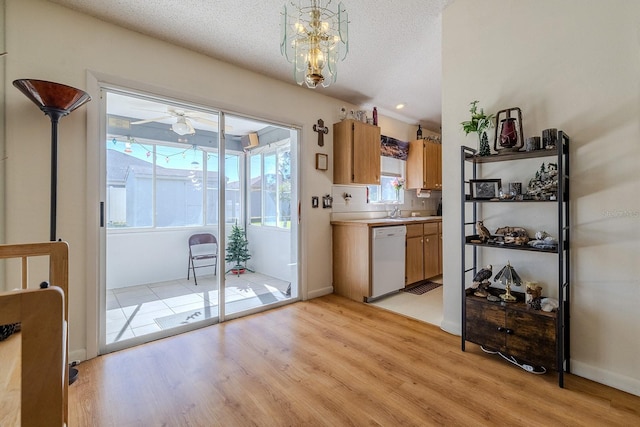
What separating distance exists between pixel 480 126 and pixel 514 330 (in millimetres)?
1488

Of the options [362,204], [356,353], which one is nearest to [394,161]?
[362,204]

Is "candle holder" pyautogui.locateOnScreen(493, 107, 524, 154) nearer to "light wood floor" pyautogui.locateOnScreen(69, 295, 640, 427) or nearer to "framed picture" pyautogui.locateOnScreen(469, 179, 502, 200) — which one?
"framed picture" pyautogui.locateOnScreen(469, 179, 502, 200)

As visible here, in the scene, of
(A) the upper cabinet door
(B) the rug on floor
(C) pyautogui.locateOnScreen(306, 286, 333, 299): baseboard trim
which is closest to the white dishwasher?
(B) the rug on floor

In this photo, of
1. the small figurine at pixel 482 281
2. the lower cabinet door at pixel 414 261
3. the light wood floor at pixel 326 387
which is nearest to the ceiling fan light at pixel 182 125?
the light wood floor at pixel 326 387

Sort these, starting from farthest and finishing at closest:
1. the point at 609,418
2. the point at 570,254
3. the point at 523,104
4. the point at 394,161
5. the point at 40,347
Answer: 1. the point at 394,161
2. the point at 523,104
3. the point at 570,254
4. the point at 609,418
5. the point at 40,347

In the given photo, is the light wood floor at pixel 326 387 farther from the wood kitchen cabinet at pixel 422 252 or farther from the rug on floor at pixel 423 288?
the wood kitchen cabinet at pixel 422 252

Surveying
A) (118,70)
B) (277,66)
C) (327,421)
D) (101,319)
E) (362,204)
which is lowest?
(327,421)

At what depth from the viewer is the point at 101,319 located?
7.42 feet

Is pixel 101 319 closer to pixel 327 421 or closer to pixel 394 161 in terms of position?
pixel 327 421

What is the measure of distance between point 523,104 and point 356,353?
2216 millimetres

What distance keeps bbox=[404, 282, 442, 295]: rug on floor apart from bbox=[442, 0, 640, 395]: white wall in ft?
5.96

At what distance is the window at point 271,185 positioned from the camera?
4250mm

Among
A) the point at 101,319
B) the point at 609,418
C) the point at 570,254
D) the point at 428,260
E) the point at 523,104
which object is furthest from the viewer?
the point at 428,260

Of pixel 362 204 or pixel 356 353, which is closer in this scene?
pixel 356 353
